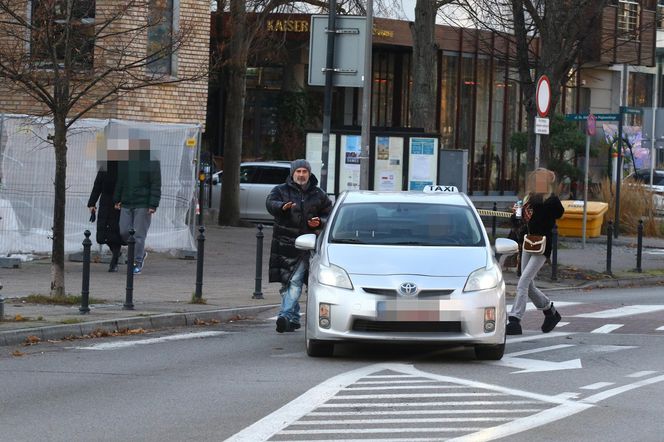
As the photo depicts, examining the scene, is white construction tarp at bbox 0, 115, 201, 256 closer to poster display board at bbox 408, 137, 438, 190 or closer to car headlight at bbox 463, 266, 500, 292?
poster display board at bbox 408, 137, 438, 190

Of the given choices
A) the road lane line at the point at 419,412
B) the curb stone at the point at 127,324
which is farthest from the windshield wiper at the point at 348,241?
the road lane line at the point at 419,412

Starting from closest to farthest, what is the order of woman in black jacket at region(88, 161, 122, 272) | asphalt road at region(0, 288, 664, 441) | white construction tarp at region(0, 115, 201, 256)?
1. asphalt road at region(0, 288, 664, 441)
2. woman in black jacket at region(88, 161, 122, 272)
3. white construction tarp at region(0, 115, 201, 256)

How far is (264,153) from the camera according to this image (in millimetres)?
40688

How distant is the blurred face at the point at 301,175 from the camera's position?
13633 millimetres

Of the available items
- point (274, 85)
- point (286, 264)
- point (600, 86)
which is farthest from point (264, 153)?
point (286, 264)

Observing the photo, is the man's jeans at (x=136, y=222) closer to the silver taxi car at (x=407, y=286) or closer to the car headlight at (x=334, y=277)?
the silver taxi car at (x=407, y=286)

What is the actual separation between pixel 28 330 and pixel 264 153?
28215 mm

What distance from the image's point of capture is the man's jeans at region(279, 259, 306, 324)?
13.6 meters

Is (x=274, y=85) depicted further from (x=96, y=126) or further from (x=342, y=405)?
(x=342, y=405)

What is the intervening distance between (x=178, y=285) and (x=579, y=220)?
1459cm

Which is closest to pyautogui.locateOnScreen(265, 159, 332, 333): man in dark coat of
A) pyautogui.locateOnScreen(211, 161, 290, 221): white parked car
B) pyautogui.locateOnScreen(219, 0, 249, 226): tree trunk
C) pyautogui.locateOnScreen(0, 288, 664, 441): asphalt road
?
pyautogui.locateOnScreen(0, 288, 664, 441): asphalt road

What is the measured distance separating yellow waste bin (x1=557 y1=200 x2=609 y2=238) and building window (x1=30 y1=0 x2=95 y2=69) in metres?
15.6

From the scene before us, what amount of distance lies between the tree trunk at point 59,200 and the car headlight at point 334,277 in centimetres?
487

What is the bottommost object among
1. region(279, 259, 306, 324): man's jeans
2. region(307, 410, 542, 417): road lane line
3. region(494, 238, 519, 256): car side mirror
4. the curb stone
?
the curb stone
